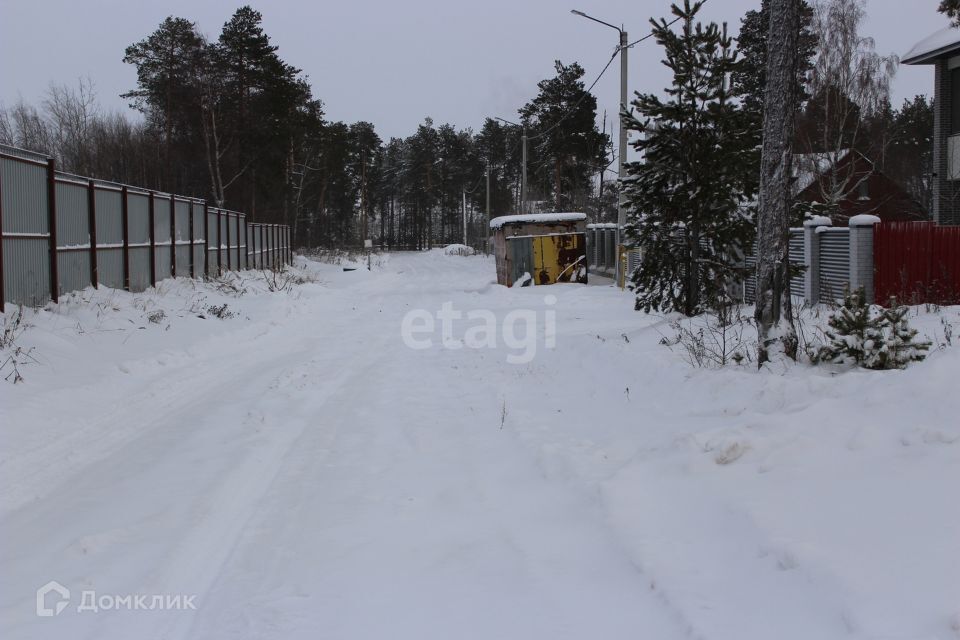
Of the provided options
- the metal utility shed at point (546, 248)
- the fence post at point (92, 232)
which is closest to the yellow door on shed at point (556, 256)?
the metal utility shed at point (546, 248)

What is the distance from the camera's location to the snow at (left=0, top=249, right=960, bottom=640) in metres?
3.55

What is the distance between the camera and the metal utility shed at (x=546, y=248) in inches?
999

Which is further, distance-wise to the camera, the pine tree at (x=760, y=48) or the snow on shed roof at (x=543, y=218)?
the pine tree at (x=760, y=48)

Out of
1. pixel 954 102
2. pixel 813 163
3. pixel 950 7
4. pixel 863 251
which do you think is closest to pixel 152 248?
pixel 863 251

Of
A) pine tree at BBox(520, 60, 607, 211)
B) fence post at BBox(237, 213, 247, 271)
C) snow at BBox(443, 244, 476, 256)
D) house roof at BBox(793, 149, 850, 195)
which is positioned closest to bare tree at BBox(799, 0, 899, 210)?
house roof at BBox(793, 149, 850, 195)

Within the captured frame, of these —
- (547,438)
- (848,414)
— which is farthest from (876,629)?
(547,438)

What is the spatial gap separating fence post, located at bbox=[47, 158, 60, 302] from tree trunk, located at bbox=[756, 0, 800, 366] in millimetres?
10702

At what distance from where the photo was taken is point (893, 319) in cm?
685

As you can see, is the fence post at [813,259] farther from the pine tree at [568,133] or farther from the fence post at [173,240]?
the pine tree at [568,133]

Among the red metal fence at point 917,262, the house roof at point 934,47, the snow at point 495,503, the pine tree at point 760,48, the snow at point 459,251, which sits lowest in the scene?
the snow at point 495,503

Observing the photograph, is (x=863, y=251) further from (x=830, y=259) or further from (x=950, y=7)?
(x=950, y=7)

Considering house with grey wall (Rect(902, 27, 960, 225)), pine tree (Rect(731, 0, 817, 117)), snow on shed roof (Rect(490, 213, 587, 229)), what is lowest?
snow on shed roof (Rect(490, 213, 587, 229))

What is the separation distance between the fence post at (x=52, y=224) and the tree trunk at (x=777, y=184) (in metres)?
10.7

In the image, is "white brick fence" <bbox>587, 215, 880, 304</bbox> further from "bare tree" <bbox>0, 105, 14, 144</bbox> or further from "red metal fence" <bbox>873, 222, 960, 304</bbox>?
"bare tree" <bbox>0, 105, 14, 144</bbox>
